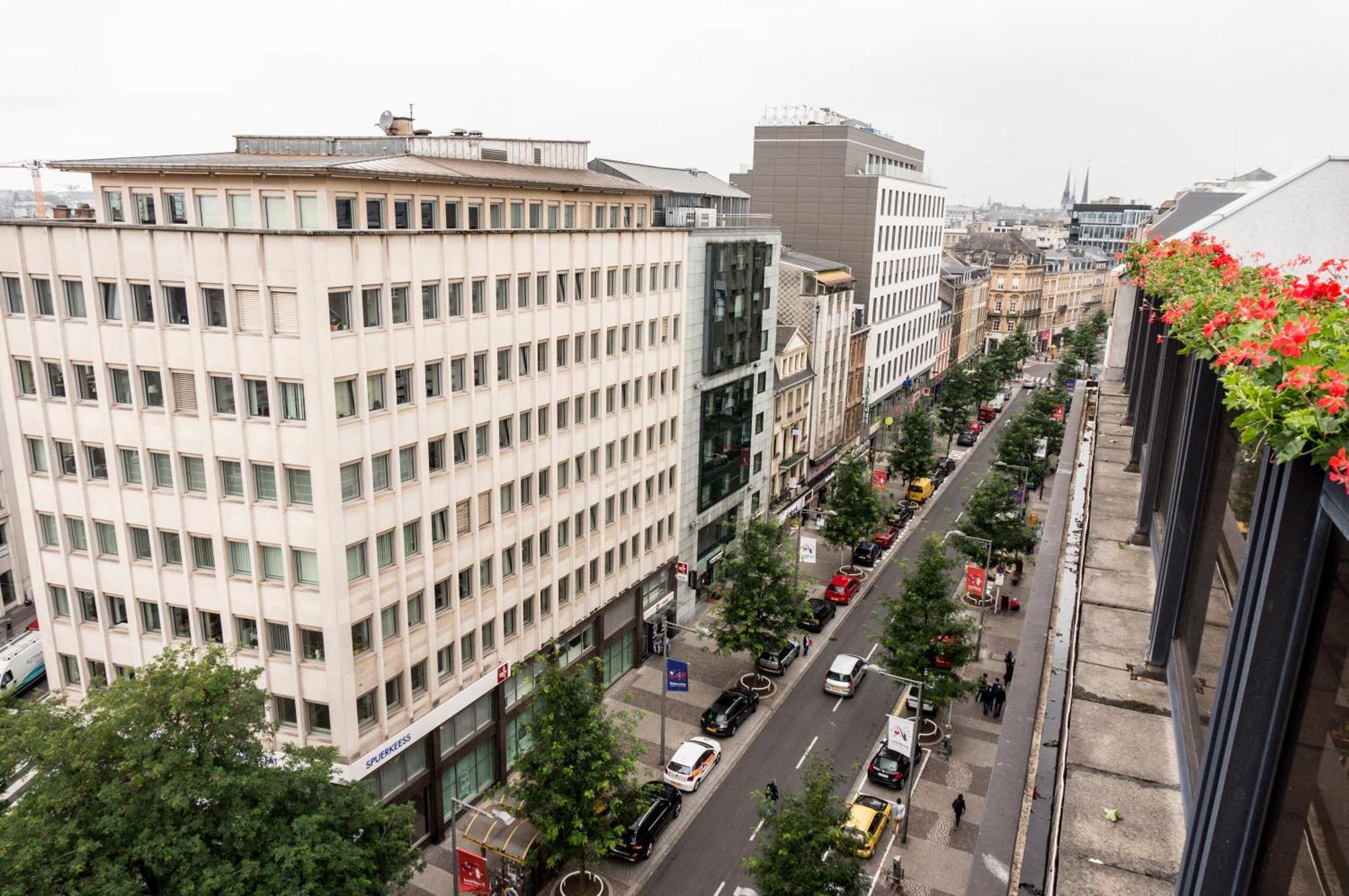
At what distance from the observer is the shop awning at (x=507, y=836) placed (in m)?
33.8

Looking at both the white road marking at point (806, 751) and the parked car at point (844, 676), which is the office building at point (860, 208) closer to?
the parked car at point (844, 676)

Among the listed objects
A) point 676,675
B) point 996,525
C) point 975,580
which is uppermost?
point 975,580

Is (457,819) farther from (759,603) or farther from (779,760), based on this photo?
(759,603)

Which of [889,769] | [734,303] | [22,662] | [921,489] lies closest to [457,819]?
[889,769]

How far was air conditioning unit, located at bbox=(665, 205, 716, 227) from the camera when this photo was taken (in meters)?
53.9

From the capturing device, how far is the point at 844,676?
162 feet

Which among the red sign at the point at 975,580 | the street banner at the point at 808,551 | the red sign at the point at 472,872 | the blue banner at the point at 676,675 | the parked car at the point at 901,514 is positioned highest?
the red sign at the point at 975,580

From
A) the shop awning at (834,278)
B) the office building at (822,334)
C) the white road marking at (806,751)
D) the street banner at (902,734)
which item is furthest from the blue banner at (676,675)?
the shop awning at (834,278)

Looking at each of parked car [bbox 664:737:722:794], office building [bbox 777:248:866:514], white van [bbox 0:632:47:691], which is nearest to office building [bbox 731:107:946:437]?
office building [bbox 777:248:866:514]

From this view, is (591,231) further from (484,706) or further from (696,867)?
(696,867)

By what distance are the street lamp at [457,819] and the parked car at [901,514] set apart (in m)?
43.6

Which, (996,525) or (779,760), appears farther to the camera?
(996,525)

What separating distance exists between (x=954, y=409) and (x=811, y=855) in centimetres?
7806

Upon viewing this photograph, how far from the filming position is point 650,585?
5397 centimetres
